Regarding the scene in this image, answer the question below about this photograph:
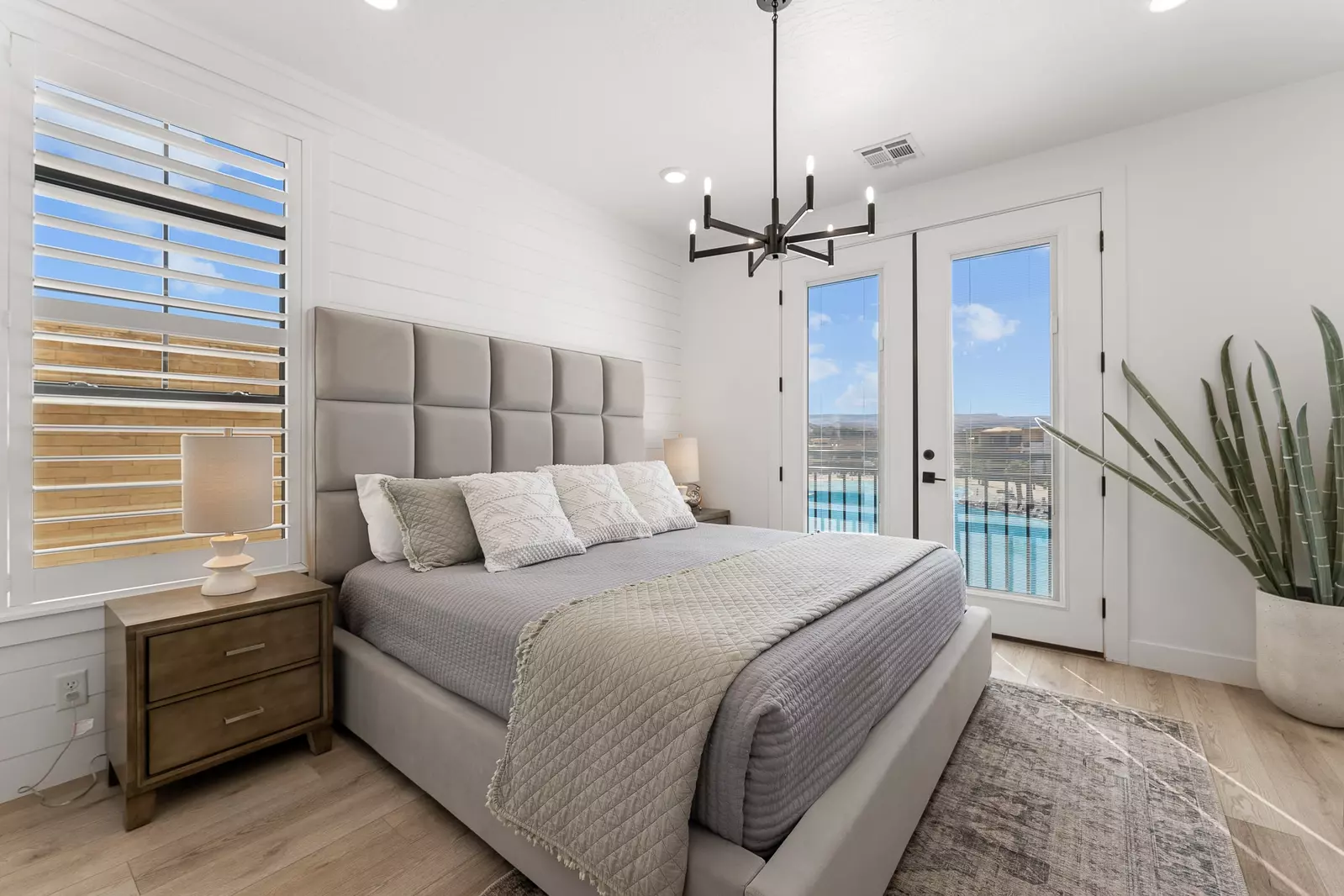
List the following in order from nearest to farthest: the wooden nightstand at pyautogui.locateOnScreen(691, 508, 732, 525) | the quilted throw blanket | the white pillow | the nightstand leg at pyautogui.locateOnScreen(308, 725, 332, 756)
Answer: the quilted throw blanket → the nightstand leg at pyautogui.locateOnScreen(308, 725, 332, 756) → the white pillow → the wooden nightstand at pyautogui.locateOnScreen(691, 508, 732, 525)

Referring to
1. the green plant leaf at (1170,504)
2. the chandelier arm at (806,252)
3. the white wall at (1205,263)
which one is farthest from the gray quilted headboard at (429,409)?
the white wall at (1205,263)

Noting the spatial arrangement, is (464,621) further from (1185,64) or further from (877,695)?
(1185,64)

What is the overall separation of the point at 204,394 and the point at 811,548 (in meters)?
2.40

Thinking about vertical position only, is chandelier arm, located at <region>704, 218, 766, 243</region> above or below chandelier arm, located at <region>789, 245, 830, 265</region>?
above

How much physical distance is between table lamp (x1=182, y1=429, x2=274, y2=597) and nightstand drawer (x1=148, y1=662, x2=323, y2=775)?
0.34 metres

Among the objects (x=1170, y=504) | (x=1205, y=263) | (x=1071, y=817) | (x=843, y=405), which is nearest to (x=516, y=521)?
(x=1071, y=817)

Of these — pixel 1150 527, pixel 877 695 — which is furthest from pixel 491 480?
pixel 1150 527

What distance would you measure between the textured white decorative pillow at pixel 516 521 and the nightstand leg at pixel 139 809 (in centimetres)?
113

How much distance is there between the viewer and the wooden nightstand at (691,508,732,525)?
3976 mm

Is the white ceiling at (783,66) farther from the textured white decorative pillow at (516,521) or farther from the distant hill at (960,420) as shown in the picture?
the textured white decorative pillow at (516,521)

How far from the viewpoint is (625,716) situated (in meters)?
1.23

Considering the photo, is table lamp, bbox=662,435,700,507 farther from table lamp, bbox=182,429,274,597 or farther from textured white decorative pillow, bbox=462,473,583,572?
table lamp, bbox=182,429,274,597

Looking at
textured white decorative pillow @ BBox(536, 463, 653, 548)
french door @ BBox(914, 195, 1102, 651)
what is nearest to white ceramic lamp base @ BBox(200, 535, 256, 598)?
textured white decorative pillow @ BBox(536, 463, 653, 548)

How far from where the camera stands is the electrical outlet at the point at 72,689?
6.28 feet
